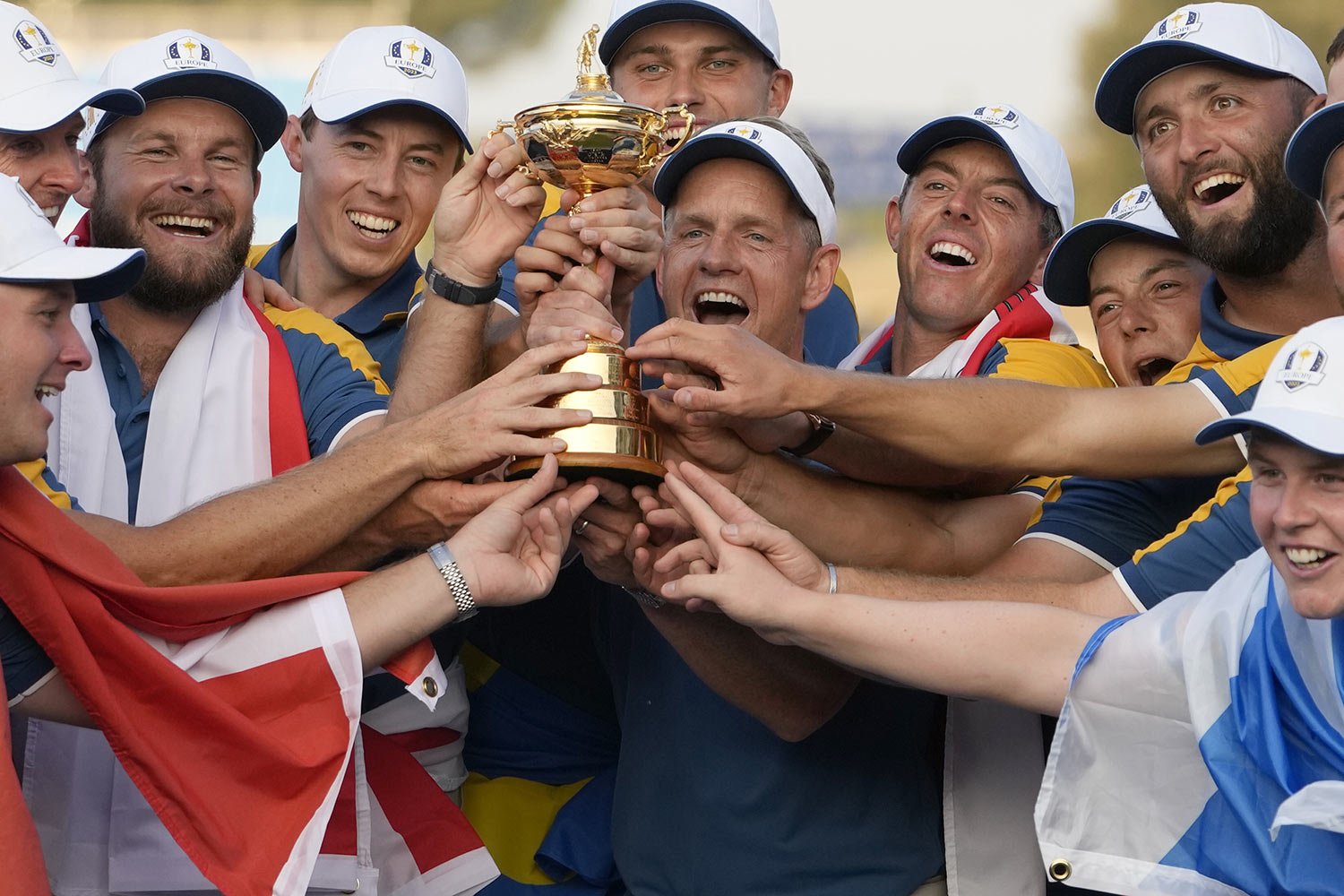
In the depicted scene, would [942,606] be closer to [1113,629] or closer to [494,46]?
[1113,629]

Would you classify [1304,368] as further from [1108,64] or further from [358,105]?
[1108,64]

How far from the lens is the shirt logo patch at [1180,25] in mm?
3982

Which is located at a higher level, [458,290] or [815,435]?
[458,290]

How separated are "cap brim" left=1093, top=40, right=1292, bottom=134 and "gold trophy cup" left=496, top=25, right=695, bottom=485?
138 cm

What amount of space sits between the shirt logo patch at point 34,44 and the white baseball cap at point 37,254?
100cm

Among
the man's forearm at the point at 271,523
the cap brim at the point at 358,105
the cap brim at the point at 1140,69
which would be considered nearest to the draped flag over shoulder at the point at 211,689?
the man's forearm at the point at 271,523

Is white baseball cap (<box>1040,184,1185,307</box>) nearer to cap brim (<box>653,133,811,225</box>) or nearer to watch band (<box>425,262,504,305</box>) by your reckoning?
cap brim (<box>653,133,811,225</box>)

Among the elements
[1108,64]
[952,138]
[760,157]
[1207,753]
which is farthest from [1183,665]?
[1108,64]

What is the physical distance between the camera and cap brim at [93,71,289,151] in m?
4.11

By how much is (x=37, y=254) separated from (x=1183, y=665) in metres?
2.12

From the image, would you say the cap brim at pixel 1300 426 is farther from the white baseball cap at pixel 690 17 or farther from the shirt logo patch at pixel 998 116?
the white baseball cap at pixel 690 17

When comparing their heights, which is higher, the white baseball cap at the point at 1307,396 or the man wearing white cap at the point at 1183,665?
the white baseball cap at the point at 1307,396

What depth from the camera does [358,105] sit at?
4375 millimetres

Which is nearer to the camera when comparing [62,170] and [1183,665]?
[1183,665]
